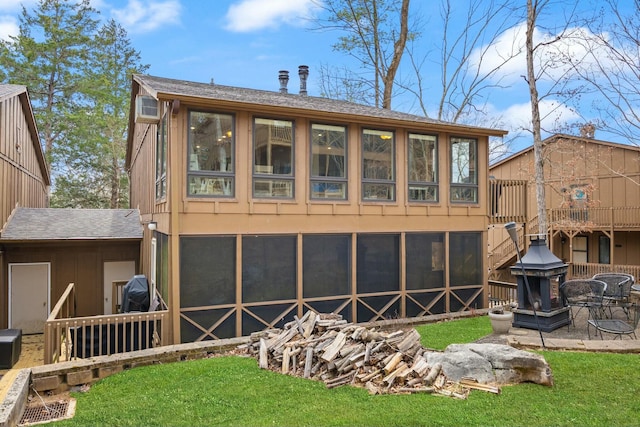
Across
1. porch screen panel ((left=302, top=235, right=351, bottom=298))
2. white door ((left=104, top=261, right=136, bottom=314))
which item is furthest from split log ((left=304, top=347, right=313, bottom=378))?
white door ((left=104, top=261, right=136, bottom=314))

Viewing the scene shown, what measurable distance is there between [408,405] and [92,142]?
24.9 m

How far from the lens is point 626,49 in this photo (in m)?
12.4

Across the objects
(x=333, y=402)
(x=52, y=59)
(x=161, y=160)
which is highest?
(x=52, y=59)

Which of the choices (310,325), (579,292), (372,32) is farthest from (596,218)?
(310,325)

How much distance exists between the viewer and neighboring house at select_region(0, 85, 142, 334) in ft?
39.9

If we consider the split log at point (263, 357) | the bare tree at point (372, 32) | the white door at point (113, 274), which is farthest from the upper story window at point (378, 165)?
the bare tree at point (372, 32)

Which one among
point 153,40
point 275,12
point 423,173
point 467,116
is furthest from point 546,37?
point 153,40

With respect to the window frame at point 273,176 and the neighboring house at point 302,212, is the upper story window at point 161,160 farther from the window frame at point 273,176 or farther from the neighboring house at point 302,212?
the window frame at point 273,176

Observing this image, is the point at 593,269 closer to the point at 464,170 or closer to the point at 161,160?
the point at 464,170

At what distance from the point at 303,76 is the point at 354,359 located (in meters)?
11.9

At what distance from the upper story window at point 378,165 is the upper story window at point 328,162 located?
53cm

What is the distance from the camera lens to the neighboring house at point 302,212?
8.11m

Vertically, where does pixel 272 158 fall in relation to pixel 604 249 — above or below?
above

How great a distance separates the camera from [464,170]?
1100 cm
